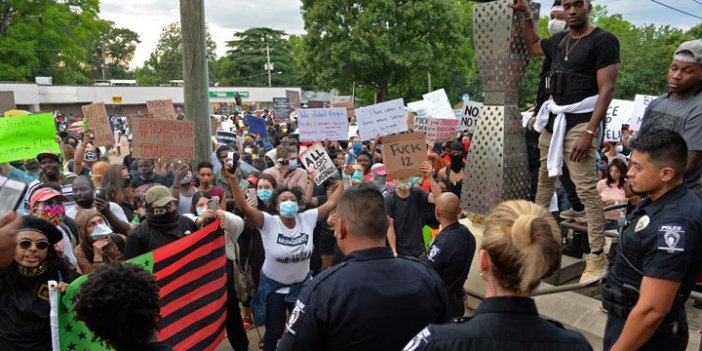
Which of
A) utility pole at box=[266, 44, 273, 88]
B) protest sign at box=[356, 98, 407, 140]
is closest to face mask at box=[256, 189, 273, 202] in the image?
protest sign at box=[356, 98, 407, 140]

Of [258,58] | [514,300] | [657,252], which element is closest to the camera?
[514,300]

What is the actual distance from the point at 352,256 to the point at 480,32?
3.19 meters

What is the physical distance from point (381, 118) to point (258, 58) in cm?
7594

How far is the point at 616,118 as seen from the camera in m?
11.4

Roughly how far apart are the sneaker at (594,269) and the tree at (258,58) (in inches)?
3006

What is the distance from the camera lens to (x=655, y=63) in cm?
3531

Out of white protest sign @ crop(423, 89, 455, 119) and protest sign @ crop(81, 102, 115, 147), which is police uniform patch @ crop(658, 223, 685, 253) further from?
protest sign @ crop(81, 102, 115, 147)

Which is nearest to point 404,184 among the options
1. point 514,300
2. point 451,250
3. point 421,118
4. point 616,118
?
point 451,250

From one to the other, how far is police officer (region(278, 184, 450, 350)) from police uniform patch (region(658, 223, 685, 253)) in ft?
3.39

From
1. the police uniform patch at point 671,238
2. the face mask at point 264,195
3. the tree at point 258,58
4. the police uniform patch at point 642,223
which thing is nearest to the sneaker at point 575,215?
the police uniform patch at point 642,223

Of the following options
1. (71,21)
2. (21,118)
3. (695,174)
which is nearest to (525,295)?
(695,174)

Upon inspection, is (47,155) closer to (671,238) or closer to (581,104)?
(581,104)

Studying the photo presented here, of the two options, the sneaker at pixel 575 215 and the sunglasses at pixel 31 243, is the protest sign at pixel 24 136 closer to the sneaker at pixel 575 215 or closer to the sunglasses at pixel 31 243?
the sunglasses at pixel 31 243

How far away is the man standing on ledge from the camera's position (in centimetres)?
388
